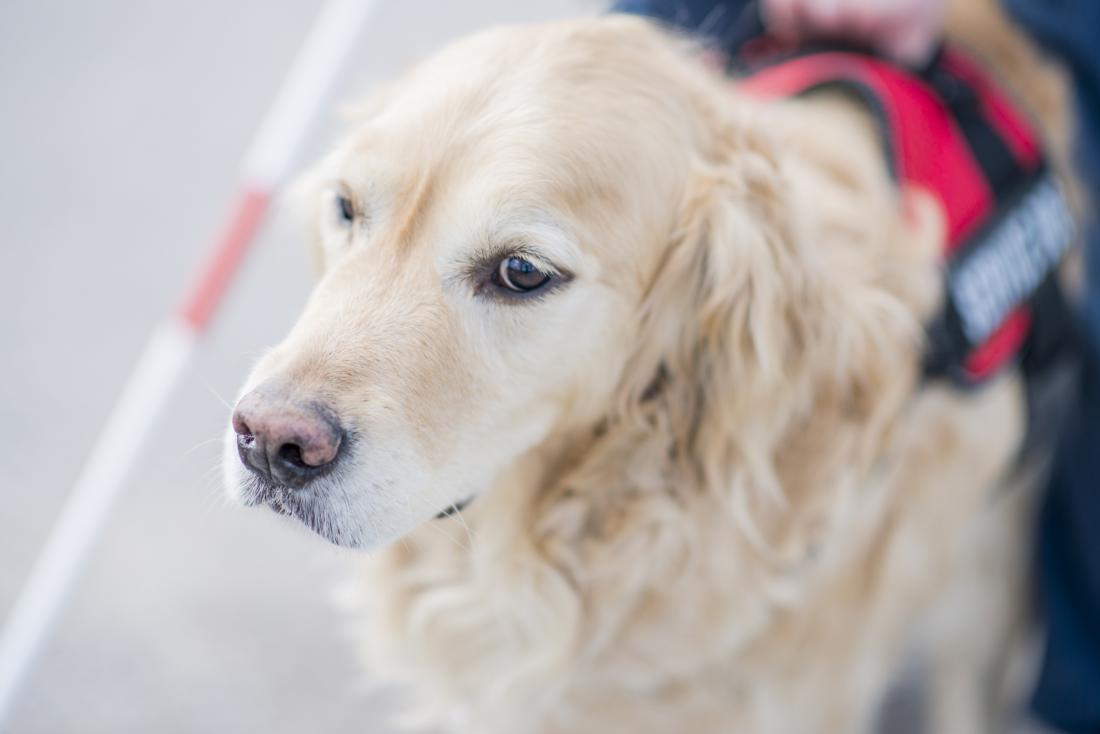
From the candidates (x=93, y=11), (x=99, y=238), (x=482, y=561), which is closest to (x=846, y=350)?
(x=482, y=561)

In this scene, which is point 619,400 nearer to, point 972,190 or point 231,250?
point 972,190

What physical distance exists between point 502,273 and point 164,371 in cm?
103

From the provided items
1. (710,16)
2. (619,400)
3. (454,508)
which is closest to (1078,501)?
(619,400)

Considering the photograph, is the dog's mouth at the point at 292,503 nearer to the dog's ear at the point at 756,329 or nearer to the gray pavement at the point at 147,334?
the gray pavement at the point at 147,334

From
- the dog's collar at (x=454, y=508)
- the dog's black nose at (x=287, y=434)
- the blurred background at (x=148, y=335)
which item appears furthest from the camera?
the blurred background at (x=148, y=335)

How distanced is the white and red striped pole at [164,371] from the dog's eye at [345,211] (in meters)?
0.73

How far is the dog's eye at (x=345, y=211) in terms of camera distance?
147cm

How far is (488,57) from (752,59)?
101 centimetres

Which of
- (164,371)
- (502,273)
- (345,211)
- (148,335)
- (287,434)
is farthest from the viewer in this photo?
(148,335)

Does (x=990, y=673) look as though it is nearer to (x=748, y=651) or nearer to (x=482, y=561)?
(x=748, y=651)

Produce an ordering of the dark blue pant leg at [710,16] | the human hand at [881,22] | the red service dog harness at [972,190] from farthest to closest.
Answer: the dark blue pant leg at [710,16] → the human hand at [881,22] → the red service dog harness at [972,190]

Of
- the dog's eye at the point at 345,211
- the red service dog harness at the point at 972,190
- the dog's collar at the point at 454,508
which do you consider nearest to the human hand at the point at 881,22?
the red service dog harness at the point at 972,190

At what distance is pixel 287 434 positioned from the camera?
125 cm

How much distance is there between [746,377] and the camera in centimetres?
157
